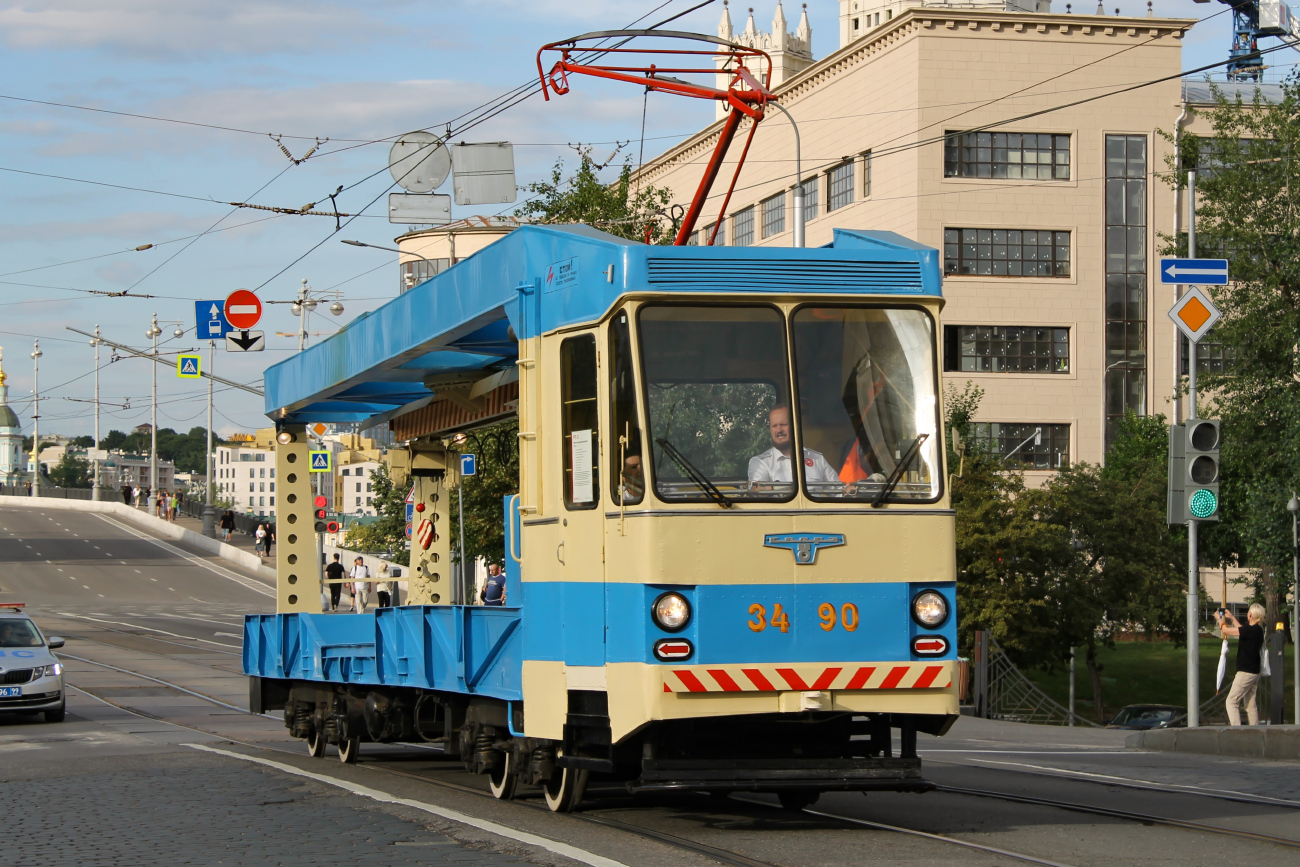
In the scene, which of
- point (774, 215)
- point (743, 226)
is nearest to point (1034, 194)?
point (774, 215)

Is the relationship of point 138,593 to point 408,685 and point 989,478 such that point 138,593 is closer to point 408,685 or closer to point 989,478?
point 989,478

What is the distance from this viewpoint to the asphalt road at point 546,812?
8578mm

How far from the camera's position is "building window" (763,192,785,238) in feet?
210

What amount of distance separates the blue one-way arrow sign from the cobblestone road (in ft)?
35.3

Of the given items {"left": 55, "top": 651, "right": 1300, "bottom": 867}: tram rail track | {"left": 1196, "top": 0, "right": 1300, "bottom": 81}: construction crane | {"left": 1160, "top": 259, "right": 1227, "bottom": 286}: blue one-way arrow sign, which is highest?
{"left": 1196, "top": 0, "right": 1300, "bottom": 81}: construction crane

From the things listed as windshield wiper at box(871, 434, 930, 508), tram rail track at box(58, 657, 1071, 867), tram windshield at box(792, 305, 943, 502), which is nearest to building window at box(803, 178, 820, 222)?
tram rail track at box(58, 657, 1071, 867)

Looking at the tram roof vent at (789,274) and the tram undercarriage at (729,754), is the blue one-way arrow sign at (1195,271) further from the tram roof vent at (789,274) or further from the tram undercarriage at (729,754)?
the tram undercarriage at (729,754)

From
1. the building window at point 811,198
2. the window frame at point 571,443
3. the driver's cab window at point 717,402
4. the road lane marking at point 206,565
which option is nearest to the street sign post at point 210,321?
the road lane marking at point 206,565

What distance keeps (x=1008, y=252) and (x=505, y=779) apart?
50.1 meters

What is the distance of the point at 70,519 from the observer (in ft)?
290

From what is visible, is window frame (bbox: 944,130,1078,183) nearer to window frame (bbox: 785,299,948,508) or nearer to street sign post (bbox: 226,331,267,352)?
street sign post (bbox: 226,331,267,352)

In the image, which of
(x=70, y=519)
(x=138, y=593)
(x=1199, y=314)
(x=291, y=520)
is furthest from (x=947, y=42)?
(x=70, y=519)

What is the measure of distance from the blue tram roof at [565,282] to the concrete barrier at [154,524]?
50173mm

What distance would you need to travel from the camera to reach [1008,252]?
5816cm
